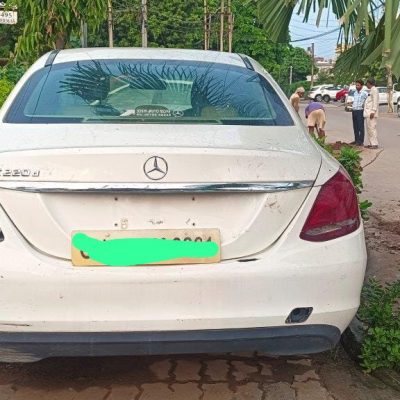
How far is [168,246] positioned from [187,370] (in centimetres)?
110

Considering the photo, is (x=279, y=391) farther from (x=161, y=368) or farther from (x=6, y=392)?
(x=6, y=392)

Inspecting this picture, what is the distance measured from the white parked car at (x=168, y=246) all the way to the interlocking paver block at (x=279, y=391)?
475 mm

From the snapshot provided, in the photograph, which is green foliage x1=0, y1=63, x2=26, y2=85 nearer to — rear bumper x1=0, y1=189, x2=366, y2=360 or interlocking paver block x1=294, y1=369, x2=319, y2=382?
interlocking paver block x1=294, y1=369, x2=319, y2=382

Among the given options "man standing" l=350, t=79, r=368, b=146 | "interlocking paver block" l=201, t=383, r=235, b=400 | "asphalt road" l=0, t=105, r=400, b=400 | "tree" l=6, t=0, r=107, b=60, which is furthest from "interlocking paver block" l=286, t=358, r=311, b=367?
"man standing" l=350, t=79, r=368, b=146

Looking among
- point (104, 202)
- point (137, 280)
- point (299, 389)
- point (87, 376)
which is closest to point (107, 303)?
point (137, 280)

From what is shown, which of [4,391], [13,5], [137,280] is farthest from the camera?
[13,5]

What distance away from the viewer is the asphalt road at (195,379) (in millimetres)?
2938

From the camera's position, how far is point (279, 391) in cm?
299

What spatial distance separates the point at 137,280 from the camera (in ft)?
7.63

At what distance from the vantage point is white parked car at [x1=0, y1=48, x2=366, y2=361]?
232cm

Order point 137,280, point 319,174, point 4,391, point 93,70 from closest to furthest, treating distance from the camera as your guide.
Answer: point 137,280 → point 319,174 → point 4,391 → point 93,70

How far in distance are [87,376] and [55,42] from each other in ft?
15.6

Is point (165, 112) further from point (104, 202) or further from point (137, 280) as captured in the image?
point (137, 280)

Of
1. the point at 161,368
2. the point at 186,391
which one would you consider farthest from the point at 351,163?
the point at 186,391
